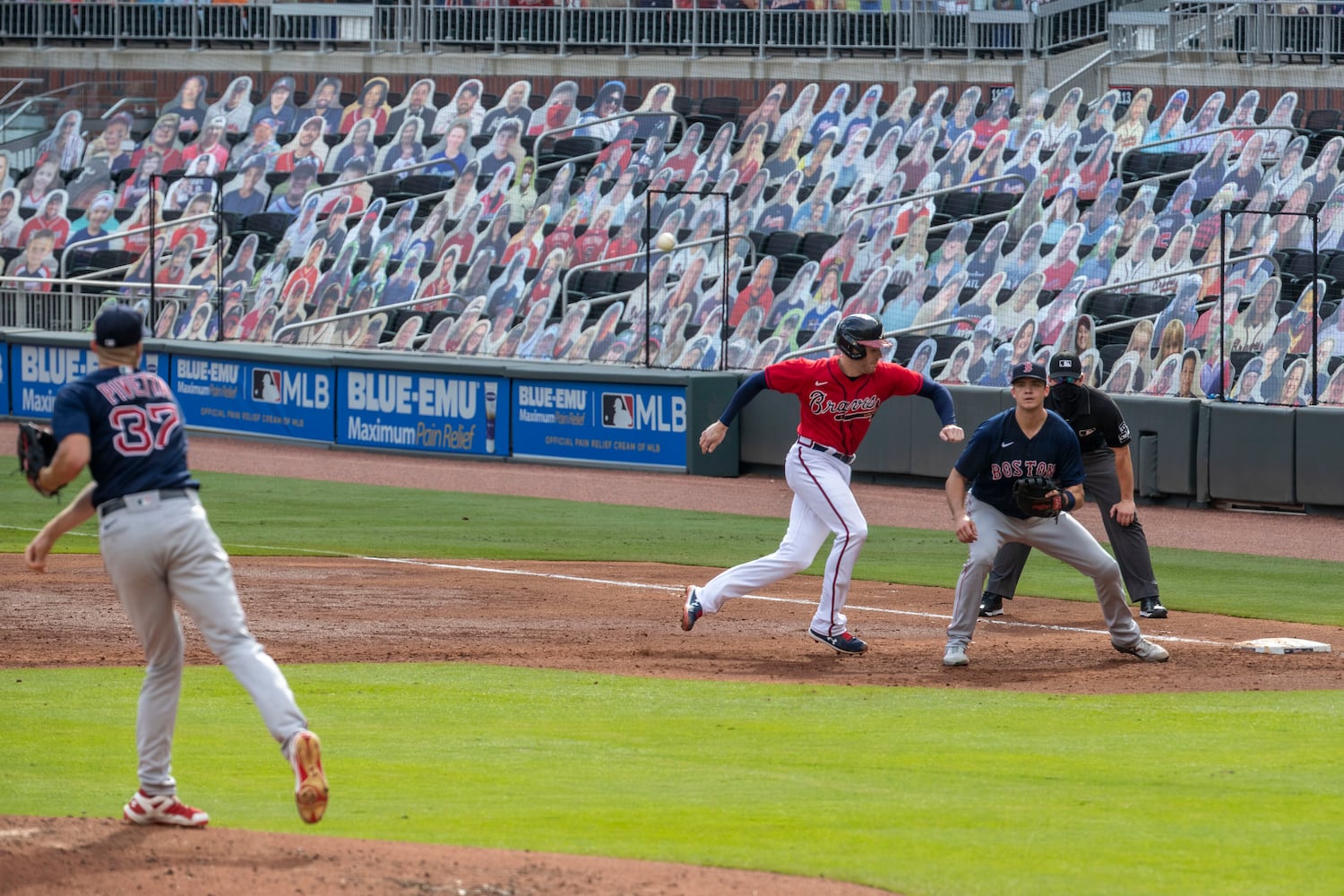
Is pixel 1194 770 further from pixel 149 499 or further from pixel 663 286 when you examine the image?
pixel 663 286

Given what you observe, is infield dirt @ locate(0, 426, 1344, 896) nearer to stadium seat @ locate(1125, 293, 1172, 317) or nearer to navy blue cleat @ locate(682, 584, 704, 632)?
navy blue cleat @ locate(682, 584, 704, 632)

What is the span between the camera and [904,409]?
805 inches

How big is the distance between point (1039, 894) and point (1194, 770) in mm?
2084

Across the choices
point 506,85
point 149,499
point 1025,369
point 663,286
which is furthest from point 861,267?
point 149,499

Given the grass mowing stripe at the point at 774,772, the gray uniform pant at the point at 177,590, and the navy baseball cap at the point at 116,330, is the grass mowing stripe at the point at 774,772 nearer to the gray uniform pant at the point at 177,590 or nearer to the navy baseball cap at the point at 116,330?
the gray uniform pant at the point at 177,590

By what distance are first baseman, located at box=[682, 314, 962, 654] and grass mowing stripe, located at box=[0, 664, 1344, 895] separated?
1052 mm

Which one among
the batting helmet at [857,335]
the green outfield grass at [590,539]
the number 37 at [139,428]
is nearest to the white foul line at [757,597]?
the green outfield grass at [590,539]

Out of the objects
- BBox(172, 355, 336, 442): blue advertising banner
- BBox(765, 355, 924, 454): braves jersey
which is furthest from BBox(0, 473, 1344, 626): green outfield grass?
BBox(172, 355, 336, 442): blue advertising banner

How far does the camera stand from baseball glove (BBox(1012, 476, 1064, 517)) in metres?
9.48

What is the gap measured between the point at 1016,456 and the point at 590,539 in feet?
24.8

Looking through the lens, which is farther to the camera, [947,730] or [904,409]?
[904,409]

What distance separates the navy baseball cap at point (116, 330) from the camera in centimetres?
604

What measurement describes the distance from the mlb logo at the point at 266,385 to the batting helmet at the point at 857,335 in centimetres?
1618

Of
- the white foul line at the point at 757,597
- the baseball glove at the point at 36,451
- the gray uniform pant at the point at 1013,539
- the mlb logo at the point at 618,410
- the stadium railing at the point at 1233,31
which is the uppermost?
the stadium railing at the point at 1233,31
